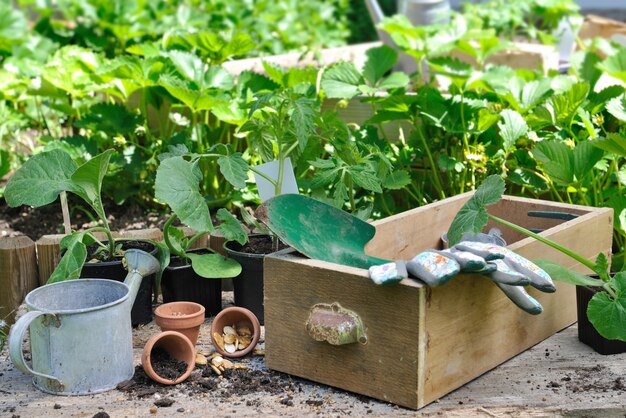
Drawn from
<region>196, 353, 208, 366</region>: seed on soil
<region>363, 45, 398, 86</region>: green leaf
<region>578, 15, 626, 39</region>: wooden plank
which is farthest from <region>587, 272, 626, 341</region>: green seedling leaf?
<region>578, 15, 626, 39</region>: wooden plank

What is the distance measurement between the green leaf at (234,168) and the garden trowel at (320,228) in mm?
138

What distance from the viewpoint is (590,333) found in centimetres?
200

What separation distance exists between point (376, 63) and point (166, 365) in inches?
48.7

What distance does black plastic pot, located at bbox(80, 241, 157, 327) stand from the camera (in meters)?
2.07

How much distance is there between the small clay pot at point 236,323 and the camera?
1.95 m

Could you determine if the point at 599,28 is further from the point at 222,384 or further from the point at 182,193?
the point at 222,384

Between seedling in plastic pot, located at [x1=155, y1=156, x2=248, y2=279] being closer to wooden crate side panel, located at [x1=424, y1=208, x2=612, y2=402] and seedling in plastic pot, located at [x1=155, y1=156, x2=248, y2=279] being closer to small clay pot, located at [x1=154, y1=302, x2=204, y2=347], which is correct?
small clay pot, located at [x1=154, y1=302, x2=204, y2=347]

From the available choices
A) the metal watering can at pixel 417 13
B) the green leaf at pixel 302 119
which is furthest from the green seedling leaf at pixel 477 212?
the metal watering can at pixel 417 13

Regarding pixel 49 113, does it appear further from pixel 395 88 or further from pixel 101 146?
pixel 395 88

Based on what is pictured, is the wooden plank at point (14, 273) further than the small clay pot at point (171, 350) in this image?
Yes

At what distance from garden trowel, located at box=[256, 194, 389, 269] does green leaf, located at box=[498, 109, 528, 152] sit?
653mm

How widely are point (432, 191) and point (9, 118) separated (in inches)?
58.0

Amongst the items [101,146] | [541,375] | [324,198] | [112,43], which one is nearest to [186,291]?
[324,198]

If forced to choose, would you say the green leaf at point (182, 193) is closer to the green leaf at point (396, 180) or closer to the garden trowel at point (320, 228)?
the garden trowel at point (320, 228)
